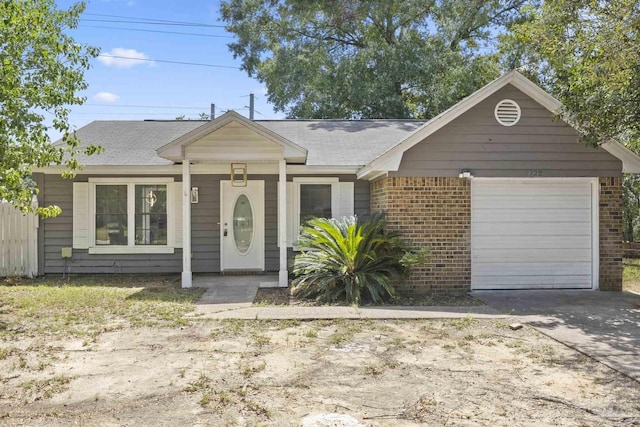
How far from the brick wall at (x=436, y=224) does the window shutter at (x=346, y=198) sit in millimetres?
2048

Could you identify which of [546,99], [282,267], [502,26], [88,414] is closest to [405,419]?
[88,414]

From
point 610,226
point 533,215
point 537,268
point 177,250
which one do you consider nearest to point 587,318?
point 537,268

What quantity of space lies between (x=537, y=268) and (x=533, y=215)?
100 cm

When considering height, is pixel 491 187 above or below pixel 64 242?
above

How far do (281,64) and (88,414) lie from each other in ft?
67.9

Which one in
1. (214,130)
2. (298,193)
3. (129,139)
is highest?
(129,139)

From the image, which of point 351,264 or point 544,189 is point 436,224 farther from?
point 544,189

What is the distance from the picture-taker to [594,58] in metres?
7.83

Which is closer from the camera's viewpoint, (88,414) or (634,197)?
(88,414)

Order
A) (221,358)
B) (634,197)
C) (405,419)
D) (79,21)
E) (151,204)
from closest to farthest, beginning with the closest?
1. (405,419)
2. (221,358)
3. (79,21)
4. (151,204)
5. (634,197)

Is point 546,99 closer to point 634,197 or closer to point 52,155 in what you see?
point 52,155

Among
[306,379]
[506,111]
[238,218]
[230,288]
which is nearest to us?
[306,379]

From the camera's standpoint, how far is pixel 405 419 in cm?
363

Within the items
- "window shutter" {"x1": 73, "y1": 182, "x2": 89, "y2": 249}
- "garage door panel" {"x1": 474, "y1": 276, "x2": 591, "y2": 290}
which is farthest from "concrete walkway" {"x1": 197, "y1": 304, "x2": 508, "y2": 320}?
"window shutter" {"x1": 73, "y1": 182, "x2": 89, "y2": 249}
